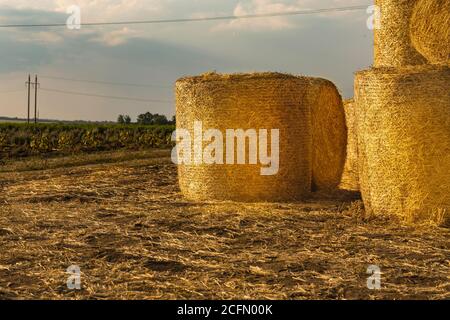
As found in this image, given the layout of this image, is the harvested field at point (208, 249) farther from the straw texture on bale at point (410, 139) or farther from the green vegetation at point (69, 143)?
the green vegetation at point (69, 143)

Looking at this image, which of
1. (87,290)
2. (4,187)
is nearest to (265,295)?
(87,290)

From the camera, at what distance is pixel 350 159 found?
1050cm

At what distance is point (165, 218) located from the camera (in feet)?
25.5

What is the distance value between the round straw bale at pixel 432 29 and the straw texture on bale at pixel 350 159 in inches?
81.2

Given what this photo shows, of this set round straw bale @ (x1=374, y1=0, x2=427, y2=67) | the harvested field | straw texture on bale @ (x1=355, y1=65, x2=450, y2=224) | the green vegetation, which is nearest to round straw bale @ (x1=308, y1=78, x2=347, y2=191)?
the harvested field

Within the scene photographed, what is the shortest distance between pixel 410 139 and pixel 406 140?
5cm

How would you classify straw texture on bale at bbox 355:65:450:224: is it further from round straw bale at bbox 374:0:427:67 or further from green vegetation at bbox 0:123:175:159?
green vegetation at bbox 0:123:175:159

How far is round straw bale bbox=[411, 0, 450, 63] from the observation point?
789cm

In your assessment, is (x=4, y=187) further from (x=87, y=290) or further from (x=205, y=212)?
(x=87, y=290)

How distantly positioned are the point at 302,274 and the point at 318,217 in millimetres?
2869

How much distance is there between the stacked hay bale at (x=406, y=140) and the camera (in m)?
6.92

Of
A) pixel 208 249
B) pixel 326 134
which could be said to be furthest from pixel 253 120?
pixel 208 249

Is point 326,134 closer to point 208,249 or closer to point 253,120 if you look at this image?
point 253,120
